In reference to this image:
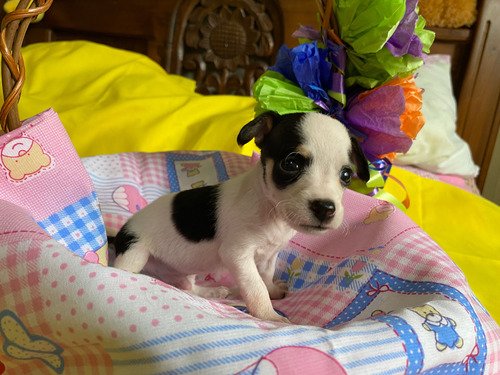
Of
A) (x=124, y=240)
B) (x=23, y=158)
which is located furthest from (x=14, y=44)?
(x=124, y=240)

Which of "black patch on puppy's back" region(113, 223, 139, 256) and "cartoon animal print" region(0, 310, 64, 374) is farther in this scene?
"black patch on puppy's back" region(113, 223, 139, 256)

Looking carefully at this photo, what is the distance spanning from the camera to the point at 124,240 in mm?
1116

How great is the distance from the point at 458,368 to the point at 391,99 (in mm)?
758

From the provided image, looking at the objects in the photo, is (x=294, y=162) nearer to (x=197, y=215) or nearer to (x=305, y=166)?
(x=305, y=166)

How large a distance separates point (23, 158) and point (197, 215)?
0.39 meters

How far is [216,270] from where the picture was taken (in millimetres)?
1145

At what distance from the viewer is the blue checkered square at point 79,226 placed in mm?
952

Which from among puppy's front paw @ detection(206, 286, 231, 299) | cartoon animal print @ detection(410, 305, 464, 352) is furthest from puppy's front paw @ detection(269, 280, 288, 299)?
cartoon animal print @ detection(410, 305, 464, 352)

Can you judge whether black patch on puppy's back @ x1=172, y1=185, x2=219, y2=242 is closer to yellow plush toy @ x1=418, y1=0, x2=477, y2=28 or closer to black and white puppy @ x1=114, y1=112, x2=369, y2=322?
black and white puppy @ x1=114, y1=112, x2=369, y2=322

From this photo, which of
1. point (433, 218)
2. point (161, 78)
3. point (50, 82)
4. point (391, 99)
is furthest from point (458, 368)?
point (50, 82)

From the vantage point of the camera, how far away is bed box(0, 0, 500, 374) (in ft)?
1.97

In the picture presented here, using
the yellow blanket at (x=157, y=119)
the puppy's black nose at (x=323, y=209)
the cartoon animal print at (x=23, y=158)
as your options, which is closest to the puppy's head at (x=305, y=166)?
the puppy's black nose at (x=323, y=209)

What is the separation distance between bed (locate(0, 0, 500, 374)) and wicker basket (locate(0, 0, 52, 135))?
0.11 meters

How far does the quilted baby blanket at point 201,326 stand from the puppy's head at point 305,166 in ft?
0.68
